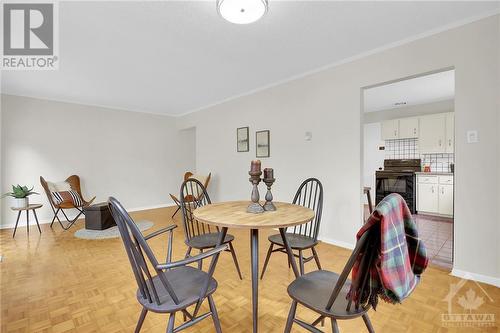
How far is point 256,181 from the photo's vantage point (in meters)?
1.82

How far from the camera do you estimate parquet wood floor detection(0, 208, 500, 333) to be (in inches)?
64.6

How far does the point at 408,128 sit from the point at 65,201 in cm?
717

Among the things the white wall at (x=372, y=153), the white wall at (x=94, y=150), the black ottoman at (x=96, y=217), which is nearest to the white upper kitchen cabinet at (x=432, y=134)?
the white wall at (x=372, y=153)

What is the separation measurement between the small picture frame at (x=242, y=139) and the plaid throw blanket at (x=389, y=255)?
3.63 meters

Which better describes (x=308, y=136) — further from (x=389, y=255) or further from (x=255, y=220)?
(x=389, y=255)

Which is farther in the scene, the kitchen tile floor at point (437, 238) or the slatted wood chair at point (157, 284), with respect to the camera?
the kitchen tile floor at point (437, 238)

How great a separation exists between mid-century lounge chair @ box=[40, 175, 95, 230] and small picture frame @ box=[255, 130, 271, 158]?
10.8 ft

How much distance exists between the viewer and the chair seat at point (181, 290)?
1.13 m

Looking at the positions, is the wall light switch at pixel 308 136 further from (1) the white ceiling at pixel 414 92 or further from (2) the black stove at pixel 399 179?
(2) the black stove at pixel 399 179

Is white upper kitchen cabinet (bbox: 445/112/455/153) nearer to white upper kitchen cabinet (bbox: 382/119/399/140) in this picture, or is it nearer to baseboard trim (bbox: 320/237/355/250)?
white upper kitchen cabinet (bbox: 382/119/399/140)

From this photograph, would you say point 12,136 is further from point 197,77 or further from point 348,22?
point 348,22

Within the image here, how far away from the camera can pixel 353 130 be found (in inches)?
118

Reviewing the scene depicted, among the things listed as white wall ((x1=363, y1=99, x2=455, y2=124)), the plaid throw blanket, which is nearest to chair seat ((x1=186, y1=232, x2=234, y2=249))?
the plaid throw blanket

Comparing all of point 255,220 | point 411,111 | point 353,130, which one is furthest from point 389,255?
point 411,111
